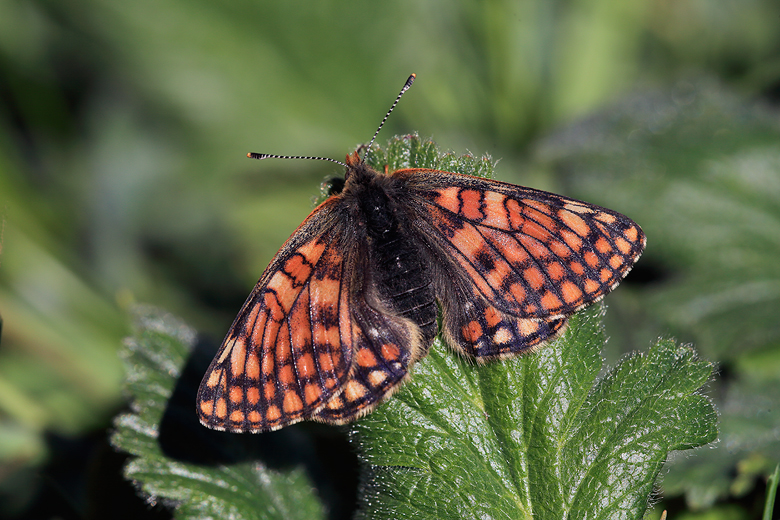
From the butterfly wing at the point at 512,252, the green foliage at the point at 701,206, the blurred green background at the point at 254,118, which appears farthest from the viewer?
the blurred green background at the point at 254,118

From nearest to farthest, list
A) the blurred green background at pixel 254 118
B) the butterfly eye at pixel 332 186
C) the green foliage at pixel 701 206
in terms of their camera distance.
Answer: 1. the butterfly eye at pixel 332 186
2. the green foliage at pixel 701 206
3. the blurred green background at pixel 254 118

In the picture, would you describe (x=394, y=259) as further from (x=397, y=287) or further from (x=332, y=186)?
(x=332, y=186)

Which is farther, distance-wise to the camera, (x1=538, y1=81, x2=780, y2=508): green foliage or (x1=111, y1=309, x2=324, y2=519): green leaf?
(x1=538, y1=81, x2=780, y2=508): green foliage

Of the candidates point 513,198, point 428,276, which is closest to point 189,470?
point 428,276

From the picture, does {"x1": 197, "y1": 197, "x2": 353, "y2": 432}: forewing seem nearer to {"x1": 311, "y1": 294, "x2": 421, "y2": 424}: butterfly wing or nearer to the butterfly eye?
{"x1": 311, "y1": 294, "x2": 421, "y2": 424}: butterfly wing

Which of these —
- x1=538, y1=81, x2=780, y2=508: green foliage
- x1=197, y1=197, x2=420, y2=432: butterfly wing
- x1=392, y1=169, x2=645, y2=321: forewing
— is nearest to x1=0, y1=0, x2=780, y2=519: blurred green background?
x1=538, y1=81, x2=780, y2=508: green foliage

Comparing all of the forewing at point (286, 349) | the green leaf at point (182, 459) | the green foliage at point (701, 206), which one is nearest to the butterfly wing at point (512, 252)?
the forewing at point (286, 349)

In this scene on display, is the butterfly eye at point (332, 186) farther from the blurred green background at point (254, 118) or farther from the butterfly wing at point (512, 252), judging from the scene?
the blurred green background at point (254, 118)
